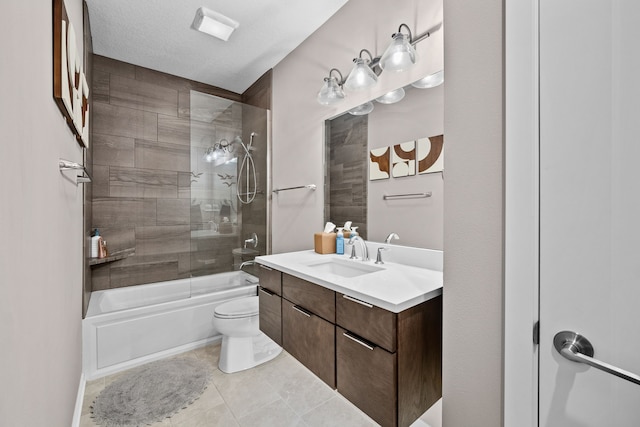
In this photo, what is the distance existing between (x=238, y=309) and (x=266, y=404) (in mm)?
717

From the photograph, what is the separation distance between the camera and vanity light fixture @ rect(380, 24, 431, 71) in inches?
57.1

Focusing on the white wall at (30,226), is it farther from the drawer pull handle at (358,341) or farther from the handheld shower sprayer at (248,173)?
the handheld shower sprayer at (248,173)

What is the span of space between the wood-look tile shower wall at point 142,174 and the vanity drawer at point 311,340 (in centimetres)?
138

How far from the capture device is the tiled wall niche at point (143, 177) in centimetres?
265

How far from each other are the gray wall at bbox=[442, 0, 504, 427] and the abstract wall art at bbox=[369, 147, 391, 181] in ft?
2.71

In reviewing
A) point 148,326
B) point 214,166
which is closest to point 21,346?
point 148,326

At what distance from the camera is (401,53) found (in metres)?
1.46

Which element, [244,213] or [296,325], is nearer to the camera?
[296,325]

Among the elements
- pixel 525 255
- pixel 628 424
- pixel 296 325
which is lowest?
pixel 296 325

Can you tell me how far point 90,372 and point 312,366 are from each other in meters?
1.74

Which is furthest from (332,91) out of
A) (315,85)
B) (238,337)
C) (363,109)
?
(238,337)

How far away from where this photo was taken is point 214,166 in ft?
8.50

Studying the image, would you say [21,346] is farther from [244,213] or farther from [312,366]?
[244,213]

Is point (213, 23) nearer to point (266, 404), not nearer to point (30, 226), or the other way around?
point (30, 226)
